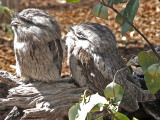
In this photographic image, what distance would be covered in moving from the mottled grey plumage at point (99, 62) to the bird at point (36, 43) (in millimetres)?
192

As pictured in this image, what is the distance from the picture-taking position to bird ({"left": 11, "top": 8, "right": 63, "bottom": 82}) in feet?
9.45

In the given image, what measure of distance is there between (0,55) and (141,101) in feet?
7.55

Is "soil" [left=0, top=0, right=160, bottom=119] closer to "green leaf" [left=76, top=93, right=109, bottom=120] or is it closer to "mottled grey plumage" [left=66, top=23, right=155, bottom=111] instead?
"mottled grey plumage" [left=66, top=23, right=155, bottom=111]

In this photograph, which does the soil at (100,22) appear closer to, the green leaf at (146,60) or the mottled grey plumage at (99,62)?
the mottled grey plumage at (99,62)

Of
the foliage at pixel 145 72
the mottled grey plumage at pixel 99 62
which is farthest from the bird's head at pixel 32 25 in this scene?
the foliage at pixel 145 72

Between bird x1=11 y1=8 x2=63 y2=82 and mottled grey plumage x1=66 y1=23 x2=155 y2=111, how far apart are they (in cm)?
19

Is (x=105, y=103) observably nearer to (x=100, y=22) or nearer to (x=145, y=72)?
(x=145, y=72)

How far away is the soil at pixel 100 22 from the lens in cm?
436

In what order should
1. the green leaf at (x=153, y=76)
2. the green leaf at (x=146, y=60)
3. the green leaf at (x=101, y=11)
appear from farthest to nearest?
the green leaf at (x=101, y=11), the green leaf at (x=146, y=60), the green leaf at (x=153, y=76)

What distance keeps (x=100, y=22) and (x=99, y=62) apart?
3075mm

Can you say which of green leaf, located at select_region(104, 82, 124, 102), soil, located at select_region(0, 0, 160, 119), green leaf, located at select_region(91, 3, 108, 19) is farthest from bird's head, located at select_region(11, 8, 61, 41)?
green leaf, located at select_region(104, 82, 124, 102)

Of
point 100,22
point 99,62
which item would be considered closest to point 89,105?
point 99,62

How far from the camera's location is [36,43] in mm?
2889

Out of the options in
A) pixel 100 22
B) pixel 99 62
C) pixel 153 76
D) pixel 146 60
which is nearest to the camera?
pixel 153 76
